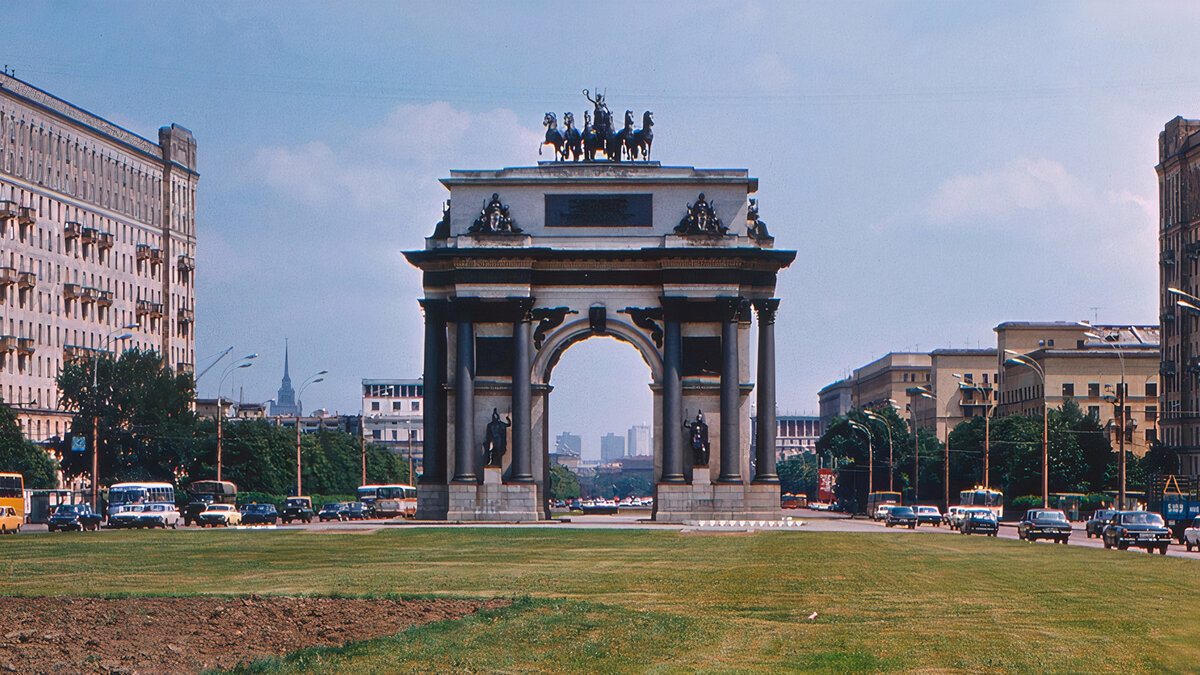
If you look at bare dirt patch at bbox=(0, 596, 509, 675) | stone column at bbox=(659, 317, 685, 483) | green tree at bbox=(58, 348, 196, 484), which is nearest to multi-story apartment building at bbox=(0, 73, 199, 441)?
green tree at bbox=(58, 348, 196, 484)

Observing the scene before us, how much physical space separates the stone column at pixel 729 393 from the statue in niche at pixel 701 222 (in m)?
Answer: 3.49

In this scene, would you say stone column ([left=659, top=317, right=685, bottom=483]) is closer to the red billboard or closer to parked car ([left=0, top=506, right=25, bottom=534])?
parked car ([left=0, top=506, right=25, bottom=534])

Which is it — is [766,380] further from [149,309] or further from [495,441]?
[149,309]

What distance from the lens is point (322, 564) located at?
1569 inches

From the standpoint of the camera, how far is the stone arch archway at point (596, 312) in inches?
3393

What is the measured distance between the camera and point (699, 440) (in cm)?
8581

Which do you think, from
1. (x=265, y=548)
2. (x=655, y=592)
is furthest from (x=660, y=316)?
(x=655, y=592)

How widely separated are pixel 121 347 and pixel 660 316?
88500 mm

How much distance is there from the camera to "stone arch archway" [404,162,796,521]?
86.2 metres

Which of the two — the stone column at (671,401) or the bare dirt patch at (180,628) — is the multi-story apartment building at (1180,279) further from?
the bare dirt patch at (180,628)

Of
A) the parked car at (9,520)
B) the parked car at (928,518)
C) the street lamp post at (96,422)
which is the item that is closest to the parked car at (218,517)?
the street lamp post at (96,422)

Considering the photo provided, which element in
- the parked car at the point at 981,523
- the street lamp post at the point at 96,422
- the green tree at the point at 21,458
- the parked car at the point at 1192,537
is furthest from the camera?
the green tree at the point at 21,458

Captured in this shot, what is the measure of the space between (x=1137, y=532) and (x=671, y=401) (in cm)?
3123

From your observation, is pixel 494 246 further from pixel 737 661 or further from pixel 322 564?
pixel 737 661
